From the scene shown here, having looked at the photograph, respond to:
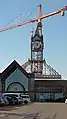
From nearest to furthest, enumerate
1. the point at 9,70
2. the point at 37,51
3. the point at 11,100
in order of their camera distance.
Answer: the point at 11,100 < the point at 9,70 < the point at 37,51

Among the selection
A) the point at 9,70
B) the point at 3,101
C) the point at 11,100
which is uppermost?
the point at 9,70

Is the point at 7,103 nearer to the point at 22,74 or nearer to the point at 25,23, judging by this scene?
the point at 25,23

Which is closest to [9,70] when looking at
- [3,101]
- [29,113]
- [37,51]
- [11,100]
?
[37,51]

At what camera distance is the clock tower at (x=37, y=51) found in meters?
104

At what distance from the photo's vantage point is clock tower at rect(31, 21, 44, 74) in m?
104

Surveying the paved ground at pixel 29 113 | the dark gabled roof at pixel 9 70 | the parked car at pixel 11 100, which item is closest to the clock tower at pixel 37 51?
the dark gabled roof at pixel 9 70

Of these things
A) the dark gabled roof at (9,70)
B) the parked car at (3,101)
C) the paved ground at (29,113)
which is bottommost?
the paved ground at (29,113)

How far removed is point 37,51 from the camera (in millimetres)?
107750

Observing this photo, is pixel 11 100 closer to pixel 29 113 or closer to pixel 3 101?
pixel 3 101

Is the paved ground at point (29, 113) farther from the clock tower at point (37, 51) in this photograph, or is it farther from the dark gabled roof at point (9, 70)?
the clock tower at point (37, 51)

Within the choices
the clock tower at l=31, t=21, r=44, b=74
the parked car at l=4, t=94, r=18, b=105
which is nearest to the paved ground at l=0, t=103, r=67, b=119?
the parked car at l=4, t=94, r=18, b=105

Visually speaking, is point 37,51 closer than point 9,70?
No

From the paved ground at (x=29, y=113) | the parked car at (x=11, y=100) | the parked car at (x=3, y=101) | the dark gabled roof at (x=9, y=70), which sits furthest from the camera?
the dark gabled roof at (x=9, y=70)

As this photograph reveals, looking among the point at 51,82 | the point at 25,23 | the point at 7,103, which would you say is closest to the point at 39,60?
the point at 51,82
